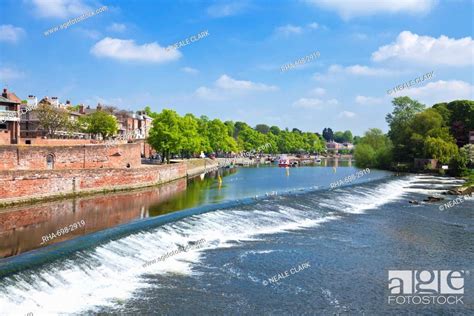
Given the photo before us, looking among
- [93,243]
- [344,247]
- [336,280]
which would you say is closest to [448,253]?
[344,247]

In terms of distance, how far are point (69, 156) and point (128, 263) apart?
93.6 ft

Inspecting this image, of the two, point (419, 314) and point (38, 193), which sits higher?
point (38, 193)

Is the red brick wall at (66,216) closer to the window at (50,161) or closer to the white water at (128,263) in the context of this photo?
the white water at (128,263)

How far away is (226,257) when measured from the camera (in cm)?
2203

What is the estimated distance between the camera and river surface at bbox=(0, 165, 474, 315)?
16.3 metres

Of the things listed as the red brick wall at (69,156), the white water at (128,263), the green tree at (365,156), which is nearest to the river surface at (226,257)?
the white water at (128,263)

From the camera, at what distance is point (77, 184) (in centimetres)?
4159

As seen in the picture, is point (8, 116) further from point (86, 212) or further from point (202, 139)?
point (202, 139)

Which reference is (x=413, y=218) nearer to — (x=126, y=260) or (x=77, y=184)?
(x=126, y=260)

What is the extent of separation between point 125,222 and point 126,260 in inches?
367

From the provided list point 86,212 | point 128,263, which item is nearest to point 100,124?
point 86,212

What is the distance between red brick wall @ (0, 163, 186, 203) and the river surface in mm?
2021

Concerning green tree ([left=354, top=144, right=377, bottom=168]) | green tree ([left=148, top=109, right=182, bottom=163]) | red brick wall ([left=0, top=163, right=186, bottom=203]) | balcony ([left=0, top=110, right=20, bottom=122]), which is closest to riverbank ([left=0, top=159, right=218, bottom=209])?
red brick wall ([left=0, top=163, right=186, bottom=203])

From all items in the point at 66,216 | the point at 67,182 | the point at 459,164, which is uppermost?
the point at 459,164
